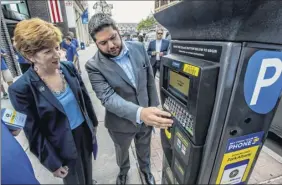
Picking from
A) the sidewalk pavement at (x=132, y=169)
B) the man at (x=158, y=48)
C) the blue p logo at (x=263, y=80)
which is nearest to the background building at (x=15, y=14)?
the man at (x=158, y=48)

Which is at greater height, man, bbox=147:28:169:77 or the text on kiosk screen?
the text on kiosk screen

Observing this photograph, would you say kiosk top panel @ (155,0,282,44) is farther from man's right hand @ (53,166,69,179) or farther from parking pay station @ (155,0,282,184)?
man's right hand @ (53,166,69,179)

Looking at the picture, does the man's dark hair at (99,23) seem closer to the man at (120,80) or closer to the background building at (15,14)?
the man at (120,80)

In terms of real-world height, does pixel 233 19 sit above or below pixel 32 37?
above

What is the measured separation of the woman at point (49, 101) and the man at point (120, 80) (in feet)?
0.67

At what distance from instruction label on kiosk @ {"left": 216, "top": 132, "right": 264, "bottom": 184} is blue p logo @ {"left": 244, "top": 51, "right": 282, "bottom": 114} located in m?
0.17

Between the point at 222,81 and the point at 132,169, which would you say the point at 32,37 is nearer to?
the point at 222,81

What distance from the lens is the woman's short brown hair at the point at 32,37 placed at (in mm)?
1168

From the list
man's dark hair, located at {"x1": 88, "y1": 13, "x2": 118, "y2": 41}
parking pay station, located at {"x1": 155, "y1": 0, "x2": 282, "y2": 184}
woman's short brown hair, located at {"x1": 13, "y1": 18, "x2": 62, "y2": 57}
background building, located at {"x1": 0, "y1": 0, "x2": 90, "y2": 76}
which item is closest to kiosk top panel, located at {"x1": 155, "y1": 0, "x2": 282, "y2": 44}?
parking pay station, located at {"x1": 155, "y1": 0, "x2": 282, "y2": 184}

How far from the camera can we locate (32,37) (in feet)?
3.82

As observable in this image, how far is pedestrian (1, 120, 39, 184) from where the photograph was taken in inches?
26.2

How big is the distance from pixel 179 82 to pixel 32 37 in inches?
37.9

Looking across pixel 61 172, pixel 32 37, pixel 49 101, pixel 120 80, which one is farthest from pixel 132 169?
pixel 32 37

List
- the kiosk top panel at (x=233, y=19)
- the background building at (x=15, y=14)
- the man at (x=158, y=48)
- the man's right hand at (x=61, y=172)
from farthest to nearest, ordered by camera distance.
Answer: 1. the background building at (x=15, y=14)
2. the man at (x=158, y=48)
3. the man's right hand at (x=61, y=172)
4. the kiosk top panel at (x=233, y=19)
